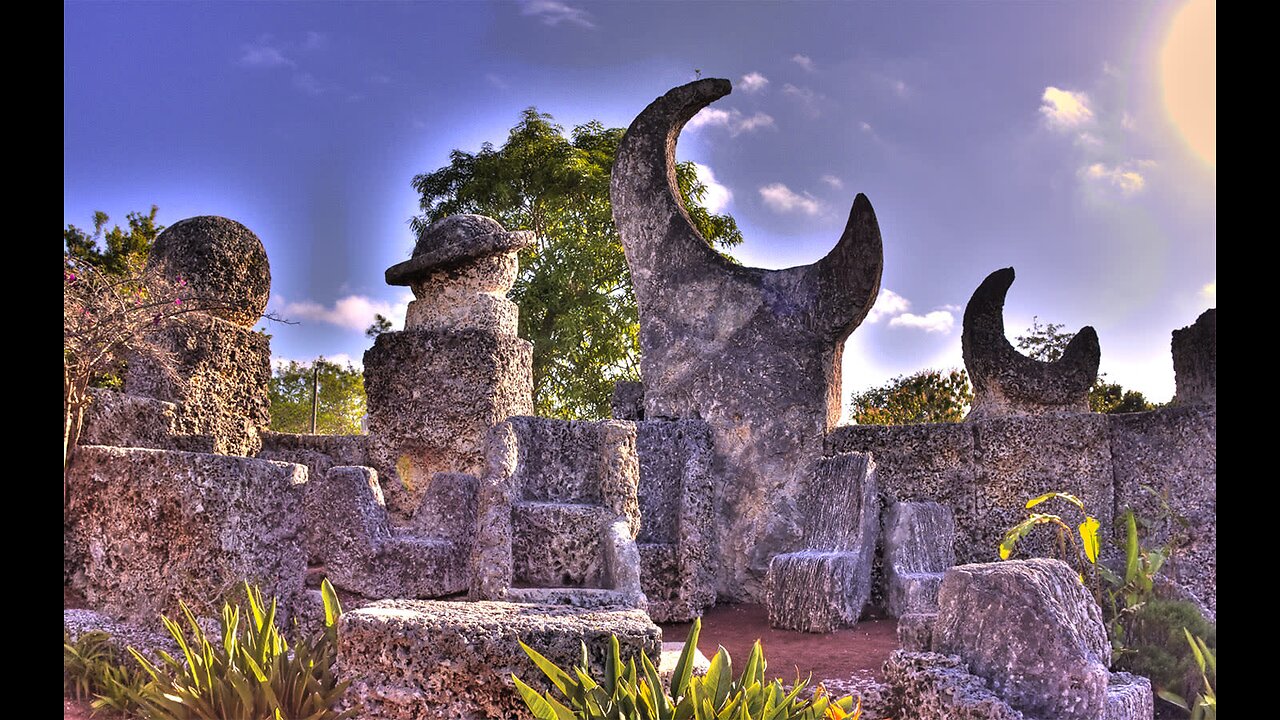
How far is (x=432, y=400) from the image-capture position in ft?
22.0

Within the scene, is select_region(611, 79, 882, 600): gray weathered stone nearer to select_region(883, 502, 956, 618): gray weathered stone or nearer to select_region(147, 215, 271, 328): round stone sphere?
select_region(883, 502, 956, 618): gray weathered stone

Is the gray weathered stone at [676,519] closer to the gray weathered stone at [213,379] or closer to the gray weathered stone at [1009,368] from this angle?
the gray weathered stone at [1009,368]

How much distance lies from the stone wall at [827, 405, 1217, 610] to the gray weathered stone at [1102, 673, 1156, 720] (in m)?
2.45

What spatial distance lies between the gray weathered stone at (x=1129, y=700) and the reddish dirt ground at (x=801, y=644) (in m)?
1.23

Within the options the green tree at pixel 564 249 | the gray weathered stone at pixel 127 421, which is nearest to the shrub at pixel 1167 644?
the gray weathered stone at pixel 127 421

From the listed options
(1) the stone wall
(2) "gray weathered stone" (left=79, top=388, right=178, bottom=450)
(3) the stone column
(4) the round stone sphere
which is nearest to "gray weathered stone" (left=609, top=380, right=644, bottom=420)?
(3) the stone column

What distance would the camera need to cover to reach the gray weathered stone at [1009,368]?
6.41 m

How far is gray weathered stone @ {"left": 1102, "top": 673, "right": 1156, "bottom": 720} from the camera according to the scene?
3443 millimetres

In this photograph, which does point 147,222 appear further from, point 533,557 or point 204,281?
point 533,557
